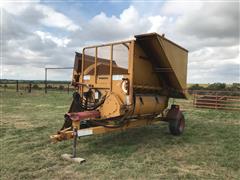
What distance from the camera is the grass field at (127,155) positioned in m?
4.30

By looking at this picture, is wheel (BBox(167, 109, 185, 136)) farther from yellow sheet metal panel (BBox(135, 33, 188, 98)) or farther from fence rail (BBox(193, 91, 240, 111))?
fence rail (BBox(193, 91, 240, 111))

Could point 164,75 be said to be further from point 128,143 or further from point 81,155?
point 81,155

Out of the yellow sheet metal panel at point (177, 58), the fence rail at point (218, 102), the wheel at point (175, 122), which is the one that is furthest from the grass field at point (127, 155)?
the fence rail at point (218, 102)

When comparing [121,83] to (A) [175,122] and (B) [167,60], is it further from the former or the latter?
(A) [175,122]

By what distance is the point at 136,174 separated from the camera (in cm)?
426

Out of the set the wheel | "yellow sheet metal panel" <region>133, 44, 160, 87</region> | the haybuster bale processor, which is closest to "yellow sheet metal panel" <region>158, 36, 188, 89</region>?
the haybuster bale processor

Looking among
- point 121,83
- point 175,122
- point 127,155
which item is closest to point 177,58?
point 175,122

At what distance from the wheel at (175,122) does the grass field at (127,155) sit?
0.22 metres

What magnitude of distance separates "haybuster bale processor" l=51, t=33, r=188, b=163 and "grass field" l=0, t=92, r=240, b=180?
0.42 meters

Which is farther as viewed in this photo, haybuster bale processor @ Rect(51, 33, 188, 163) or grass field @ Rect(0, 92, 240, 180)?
haybuster bale processor @ Rect(51, 33, 188, 163)

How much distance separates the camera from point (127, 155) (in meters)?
5.31

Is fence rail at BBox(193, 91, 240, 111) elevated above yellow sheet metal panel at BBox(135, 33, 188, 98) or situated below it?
below

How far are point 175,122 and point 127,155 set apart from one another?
8.49ft

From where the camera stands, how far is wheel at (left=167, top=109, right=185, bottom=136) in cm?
741
